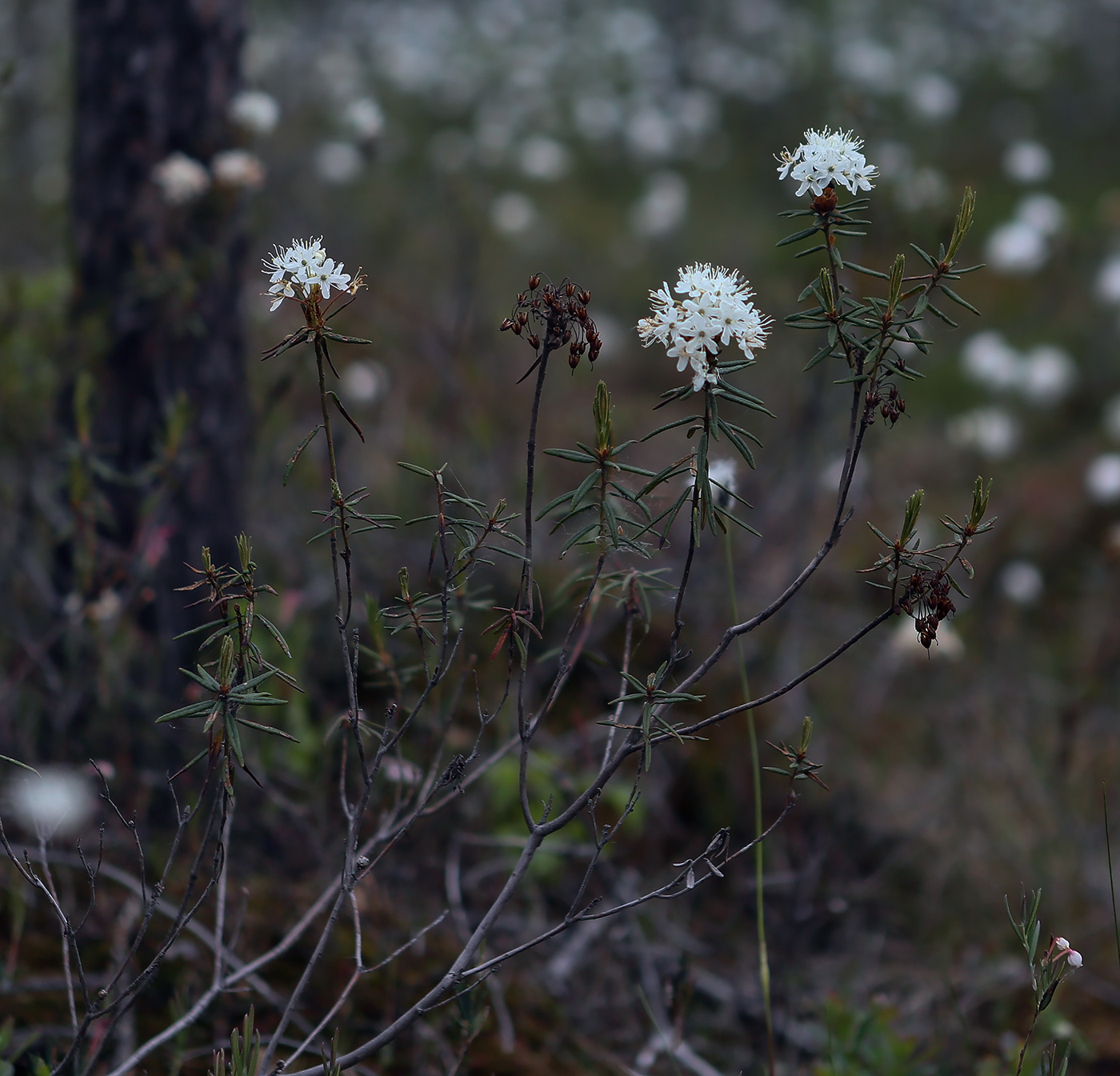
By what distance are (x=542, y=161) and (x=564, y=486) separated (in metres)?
4.38

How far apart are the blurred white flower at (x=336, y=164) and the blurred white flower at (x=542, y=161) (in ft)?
5.65

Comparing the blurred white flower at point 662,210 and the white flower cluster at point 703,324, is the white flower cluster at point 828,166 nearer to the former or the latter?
the white flower cluster at point 703,324

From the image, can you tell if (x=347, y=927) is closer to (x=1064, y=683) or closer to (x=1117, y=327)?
(x=1064, y=683)

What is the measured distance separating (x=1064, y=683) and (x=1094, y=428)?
84.4 inches

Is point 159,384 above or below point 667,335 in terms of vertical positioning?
above

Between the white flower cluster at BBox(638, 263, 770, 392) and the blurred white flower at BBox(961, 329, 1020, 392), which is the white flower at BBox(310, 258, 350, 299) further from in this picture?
the blurred white flower at BBox(961, 329, 1020, 392)

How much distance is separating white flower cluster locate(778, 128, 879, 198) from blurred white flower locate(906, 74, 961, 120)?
8264 mm

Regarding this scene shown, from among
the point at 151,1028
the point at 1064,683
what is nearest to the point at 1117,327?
the point at 1064,683

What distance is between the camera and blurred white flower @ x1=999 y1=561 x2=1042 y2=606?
4453 mm

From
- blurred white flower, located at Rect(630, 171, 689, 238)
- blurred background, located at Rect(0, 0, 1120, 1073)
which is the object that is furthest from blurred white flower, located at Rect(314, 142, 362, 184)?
blurred white flower, located at Rect(630, 171, 689, 238)

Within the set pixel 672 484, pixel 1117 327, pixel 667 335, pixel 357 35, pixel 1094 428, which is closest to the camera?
pixel 667 335

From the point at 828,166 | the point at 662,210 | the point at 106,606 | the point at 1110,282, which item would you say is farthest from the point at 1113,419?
the point at 106,606

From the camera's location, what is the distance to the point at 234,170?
267 centimetres

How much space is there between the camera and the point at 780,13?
11469 mm
